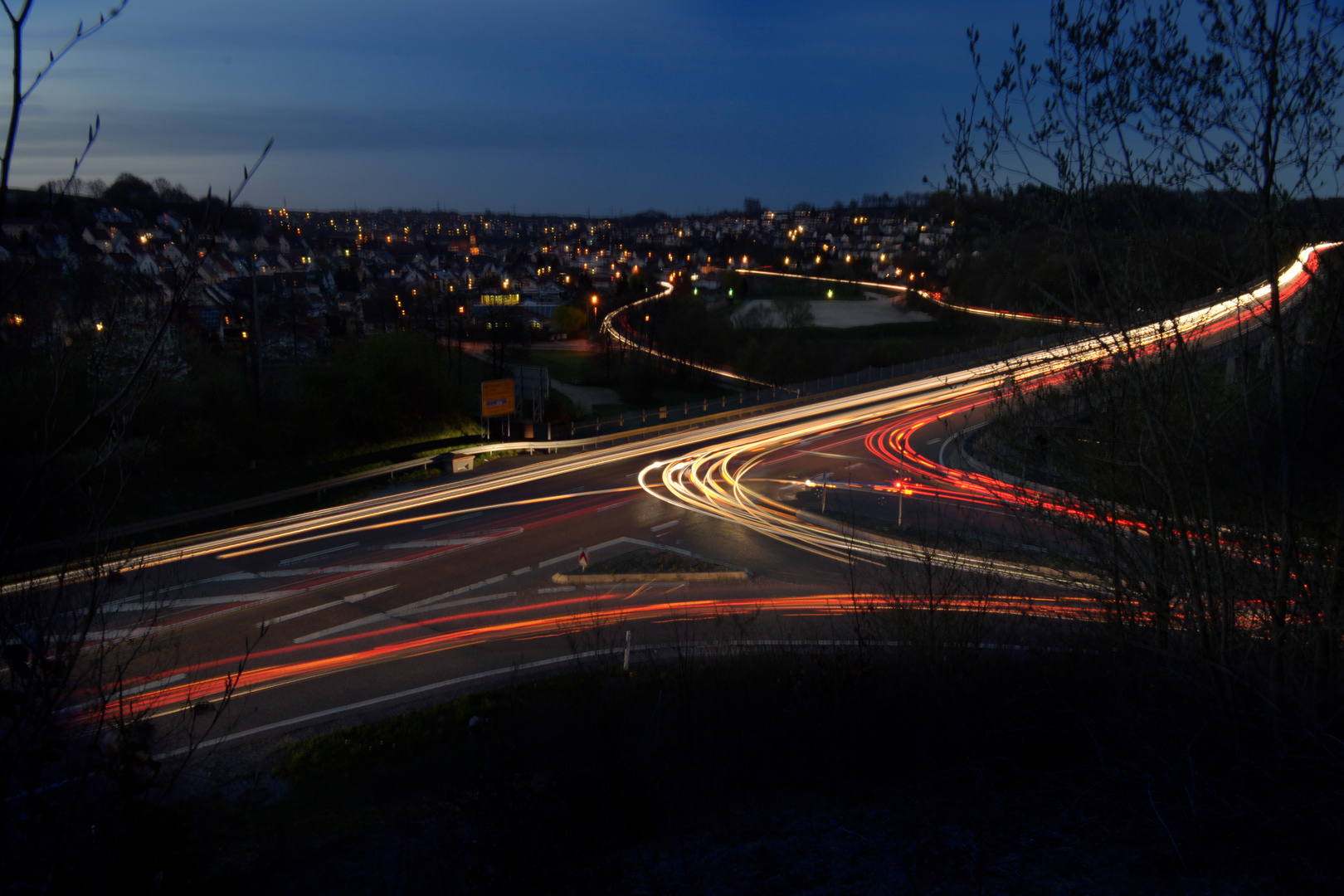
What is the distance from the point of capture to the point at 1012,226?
708cm

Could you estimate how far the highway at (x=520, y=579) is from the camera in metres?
9.30

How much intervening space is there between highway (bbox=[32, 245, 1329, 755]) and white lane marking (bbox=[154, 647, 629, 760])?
33 mm

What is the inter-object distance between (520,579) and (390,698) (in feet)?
14.3

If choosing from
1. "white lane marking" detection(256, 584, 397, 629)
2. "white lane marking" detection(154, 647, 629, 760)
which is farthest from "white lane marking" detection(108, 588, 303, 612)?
"white lane marking" detection(154, 647, 629, 760)

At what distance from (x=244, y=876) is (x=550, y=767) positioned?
2672mm

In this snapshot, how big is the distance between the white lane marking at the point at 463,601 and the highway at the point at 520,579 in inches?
2.2

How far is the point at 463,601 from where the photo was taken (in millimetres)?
13188

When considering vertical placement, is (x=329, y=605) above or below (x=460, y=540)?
Result: below

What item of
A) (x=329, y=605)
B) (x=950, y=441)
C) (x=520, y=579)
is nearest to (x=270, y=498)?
(x=329, y=605)

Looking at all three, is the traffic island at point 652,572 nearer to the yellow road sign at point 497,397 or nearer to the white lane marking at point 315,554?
the white lane marking at point 315,554

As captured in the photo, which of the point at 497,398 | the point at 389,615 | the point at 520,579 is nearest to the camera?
the point at 389,615

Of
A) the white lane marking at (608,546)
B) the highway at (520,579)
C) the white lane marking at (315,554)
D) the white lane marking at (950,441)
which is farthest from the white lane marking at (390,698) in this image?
the white lane marking at (950,441)

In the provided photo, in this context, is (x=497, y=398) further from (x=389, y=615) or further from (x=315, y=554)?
(x=389, y=615)

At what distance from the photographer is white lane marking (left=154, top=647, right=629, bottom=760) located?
356 inches
